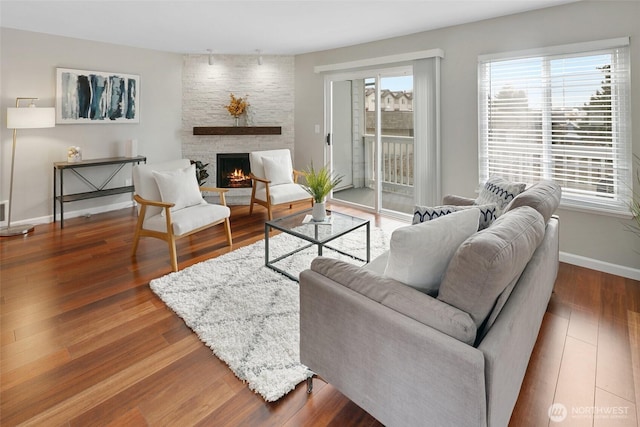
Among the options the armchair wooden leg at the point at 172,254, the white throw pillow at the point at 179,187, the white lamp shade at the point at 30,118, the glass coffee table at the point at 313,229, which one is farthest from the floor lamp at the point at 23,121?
the glass coffee table at the point at 313,229

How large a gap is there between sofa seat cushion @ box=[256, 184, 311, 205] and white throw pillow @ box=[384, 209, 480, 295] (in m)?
3.24

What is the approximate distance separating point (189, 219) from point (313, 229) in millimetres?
1179

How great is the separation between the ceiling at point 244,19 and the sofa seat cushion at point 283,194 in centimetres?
191

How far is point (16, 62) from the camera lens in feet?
14.5

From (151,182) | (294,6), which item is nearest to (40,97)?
(151,182)

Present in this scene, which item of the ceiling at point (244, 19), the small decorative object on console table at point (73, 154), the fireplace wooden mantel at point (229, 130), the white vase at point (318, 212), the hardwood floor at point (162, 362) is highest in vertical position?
the ceiling at point (244, 19)

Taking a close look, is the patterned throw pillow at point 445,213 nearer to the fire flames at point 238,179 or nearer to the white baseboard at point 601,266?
the white baseboard at point 601,266

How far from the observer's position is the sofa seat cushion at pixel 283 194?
186 inches

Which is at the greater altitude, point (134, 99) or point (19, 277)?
point (134, 99)

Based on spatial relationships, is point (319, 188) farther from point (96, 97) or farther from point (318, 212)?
point (96, 97)

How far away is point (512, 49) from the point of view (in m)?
3.72

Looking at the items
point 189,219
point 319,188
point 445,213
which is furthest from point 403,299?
point 189,219

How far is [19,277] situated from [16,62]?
2.85 meters

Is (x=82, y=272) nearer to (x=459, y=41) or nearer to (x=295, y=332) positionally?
(x=295, y=332)
